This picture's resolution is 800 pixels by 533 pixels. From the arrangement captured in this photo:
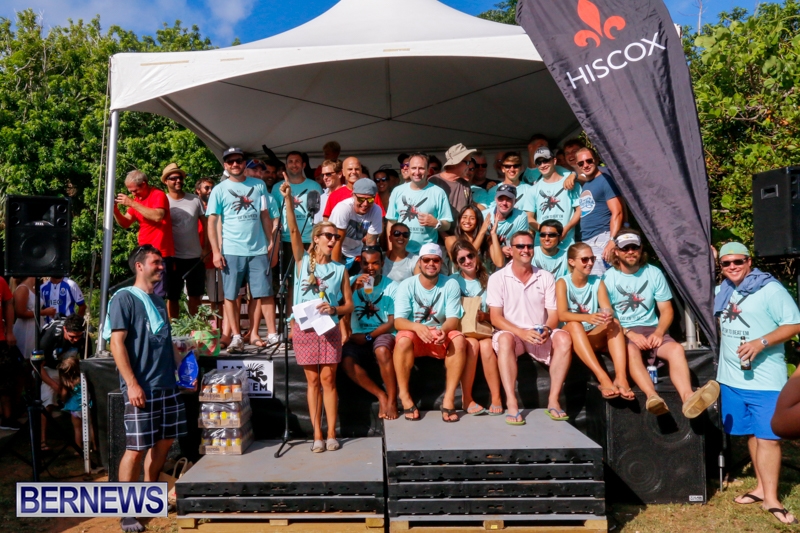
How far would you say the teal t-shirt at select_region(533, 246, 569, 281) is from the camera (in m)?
5.98

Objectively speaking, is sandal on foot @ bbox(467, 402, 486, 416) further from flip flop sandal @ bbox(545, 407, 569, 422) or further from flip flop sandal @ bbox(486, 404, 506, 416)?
flip flop sandal @ bbox(545, 407, 569, 422)

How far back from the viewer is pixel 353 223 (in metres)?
5.90

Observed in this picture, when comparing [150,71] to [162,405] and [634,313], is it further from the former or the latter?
[634,313]

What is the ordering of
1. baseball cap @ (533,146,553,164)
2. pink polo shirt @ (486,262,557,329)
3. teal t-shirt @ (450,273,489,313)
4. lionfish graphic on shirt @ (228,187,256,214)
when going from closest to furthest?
pink polo shirt @ (486,262,557,329), teal t-shirt @ (450,273,489,313), lionfish graphic on shirt @ (228,187,256,214), baseball cap @ (533,146,553,164)

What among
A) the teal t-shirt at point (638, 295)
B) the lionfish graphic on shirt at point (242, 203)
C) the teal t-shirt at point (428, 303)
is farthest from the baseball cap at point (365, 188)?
the teal t-shirt at point (638, 295)

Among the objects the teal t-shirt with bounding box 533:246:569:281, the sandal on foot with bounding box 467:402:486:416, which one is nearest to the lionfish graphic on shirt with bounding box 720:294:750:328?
the teal t-shirt with bounding box 533:246:569:281

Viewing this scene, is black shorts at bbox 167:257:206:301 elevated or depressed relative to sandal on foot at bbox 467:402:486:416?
elevated

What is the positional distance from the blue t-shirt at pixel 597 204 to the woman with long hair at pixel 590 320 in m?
0.71

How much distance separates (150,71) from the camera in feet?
19.2

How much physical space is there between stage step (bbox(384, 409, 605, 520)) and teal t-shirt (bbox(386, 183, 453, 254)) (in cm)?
227

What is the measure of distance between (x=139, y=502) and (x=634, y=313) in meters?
3.83

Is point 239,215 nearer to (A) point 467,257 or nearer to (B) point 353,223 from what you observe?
(B) point 353,223

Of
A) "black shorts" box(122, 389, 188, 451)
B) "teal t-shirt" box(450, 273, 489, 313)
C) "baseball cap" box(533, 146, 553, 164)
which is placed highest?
"baseball cap" box(533, 146, 553, 164)

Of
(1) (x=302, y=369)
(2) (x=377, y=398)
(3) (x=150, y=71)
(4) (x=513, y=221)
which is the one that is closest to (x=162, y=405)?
(1) (x=302, y=369)
